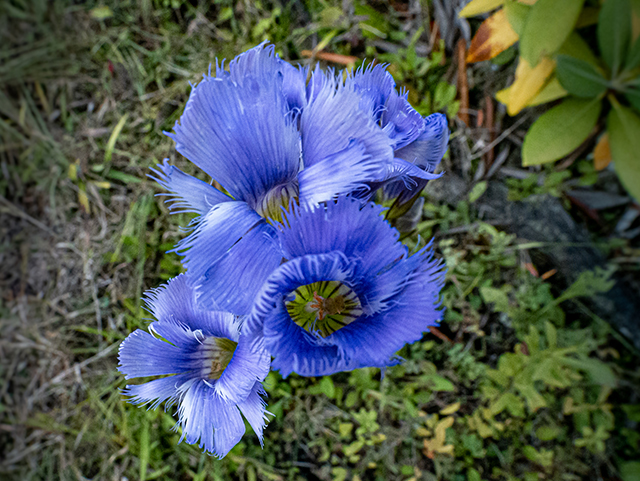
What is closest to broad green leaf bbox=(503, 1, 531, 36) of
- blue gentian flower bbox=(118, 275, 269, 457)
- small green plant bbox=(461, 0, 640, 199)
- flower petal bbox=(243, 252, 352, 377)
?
small green plant bbox=(461, 0, 640, 199)

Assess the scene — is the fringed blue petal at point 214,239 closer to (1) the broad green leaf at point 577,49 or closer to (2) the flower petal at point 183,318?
(2) the flower petal at point 183,318

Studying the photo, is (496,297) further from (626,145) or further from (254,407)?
(254,407)

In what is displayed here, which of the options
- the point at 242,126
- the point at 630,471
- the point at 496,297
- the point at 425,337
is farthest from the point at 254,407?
the point at 630,471

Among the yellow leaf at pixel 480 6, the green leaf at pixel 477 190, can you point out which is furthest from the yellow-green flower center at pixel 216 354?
the yellow leaf at pixel 480 6

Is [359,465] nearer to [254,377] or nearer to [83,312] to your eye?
[254,377]

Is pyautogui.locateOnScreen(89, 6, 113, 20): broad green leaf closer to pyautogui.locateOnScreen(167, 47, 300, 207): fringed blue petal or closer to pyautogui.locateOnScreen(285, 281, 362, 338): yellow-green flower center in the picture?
pyautogui.locateOnScreen(167, 47, 300, 207): fringed blue petal

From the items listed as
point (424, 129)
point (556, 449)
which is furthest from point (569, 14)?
point (556, 449)
